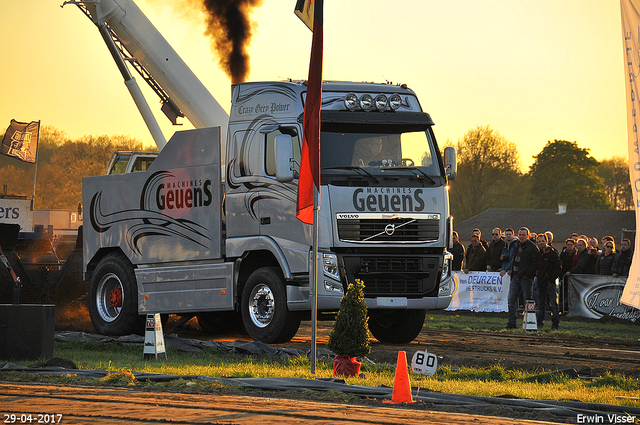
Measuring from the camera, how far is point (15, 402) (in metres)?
7.14

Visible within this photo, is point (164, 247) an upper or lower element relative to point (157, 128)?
lower

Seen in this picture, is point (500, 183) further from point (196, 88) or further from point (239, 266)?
point (239, 266)

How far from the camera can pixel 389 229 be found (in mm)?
13281

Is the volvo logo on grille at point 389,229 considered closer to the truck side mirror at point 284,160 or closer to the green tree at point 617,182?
the truck side mirror at point 284,160

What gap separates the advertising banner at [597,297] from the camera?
70.4 ft

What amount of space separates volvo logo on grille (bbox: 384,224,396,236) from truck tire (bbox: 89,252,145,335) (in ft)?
15.8

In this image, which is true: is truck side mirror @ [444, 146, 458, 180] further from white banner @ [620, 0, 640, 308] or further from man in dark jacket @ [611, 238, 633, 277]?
man in dark jacket @ [611, 238, 633, 277]

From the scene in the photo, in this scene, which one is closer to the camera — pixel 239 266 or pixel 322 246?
pixel 322 246

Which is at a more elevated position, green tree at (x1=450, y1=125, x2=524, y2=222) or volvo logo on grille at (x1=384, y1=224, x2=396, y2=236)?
green tree at (x1=450, y1=125, x2=524, y2=222)

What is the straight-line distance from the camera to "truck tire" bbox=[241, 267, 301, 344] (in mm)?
13391

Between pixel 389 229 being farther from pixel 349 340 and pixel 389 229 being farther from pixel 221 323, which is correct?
pixel 221 323

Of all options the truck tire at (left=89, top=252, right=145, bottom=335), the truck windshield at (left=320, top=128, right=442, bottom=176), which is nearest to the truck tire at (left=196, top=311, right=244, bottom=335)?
the truck tire at (left=89, top=252, right=145, bottom=335)

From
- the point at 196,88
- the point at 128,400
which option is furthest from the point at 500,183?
the point at 128,400

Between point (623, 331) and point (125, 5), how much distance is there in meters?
14.2
